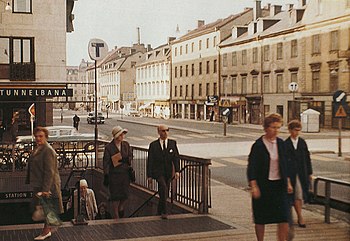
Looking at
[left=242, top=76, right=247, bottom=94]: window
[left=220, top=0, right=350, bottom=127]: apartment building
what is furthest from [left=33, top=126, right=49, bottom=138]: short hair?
[left=242, top=76, right=247, bottom=94]: window

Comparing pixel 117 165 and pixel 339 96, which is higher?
→ pixel 339 96

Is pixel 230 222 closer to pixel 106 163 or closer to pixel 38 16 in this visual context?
pixel 106 163

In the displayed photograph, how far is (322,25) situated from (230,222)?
4.64 feet

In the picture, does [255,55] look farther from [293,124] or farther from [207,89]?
[293,124]

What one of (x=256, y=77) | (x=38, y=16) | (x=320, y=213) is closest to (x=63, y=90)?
(x=38, y=16)

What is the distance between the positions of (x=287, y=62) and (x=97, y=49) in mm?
1290

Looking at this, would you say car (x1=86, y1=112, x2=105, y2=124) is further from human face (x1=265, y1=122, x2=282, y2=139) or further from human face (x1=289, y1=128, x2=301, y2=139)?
human face (x1=265, y1=122, x2=282, y2=139)

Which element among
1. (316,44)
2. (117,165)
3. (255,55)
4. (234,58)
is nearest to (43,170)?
(117,165)

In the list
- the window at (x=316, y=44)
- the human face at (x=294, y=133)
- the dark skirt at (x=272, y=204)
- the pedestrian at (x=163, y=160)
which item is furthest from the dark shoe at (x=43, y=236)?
the window at (x=316, y=44)

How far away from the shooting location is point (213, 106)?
389 cm

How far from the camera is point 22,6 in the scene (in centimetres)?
339

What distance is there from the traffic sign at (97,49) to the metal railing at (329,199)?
1710mm

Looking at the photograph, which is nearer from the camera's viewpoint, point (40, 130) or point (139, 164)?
point (40, 130)

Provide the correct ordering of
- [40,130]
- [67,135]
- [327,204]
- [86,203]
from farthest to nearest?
1. [86,203]
2. [67,135]
3. [327,204]
4. [40,130]
